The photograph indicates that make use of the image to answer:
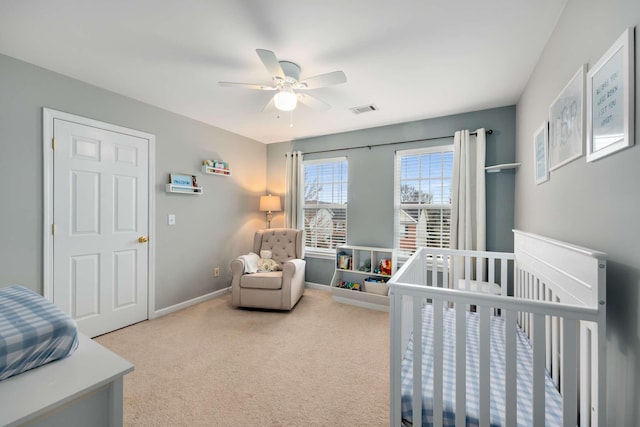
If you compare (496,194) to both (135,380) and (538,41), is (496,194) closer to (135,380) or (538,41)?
(538,41)

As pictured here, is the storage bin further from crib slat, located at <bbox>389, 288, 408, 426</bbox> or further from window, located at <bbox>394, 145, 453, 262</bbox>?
crib slat, located at <bbox>389, 288, 408, 426</bbox>

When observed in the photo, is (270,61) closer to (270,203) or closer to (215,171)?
(215,171)

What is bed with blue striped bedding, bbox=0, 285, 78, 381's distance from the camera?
0.75m

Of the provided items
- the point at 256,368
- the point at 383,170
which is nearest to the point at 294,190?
the point at 383,170

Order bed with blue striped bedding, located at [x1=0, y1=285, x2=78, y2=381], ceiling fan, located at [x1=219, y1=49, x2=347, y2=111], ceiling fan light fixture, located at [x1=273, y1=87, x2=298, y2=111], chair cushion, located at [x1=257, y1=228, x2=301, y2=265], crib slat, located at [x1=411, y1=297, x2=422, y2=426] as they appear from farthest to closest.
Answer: chair cushion, located at [x1=257, y1=228, x2=301, y2=265] → ceiling fan light fixture, located at [x1=273, y1=87, x2=298, y2=111] → ceiling fan, located at [x1=219, y1=49, x2=347, y2=111] → crib slat, located at [x1=411, y1=297, x2=422, y2=426] → bed with blue striped bedding, located at [x1=0, y1=285, x2=78, y2=381]

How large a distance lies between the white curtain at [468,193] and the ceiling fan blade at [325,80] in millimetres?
1876

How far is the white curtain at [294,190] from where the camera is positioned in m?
4.22

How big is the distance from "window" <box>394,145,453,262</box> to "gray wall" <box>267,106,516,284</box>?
119 mm

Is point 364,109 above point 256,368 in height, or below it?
above

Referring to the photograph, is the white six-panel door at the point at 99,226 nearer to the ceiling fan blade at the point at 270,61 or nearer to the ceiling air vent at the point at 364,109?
the ceiling fan blade at the point at 270,61

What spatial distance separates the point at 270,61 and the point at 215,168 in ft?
7.28

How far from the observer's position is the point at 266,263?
3.52m

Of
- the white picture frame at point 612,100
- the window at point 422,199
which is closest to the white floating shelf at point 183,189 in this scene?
the window at point 422,199

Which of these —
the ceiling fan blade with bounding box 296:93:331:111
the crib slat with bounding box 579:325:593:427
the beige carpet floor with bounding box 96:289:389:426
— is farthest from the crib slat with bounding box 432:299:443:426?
the ceiling fan blade with bounding box 296:93:331:111
